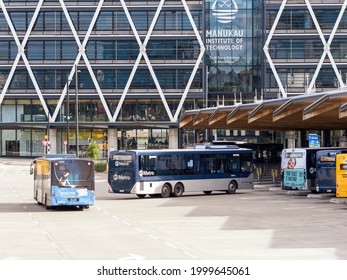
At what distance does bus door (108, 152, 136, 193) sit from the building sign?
2418 inches

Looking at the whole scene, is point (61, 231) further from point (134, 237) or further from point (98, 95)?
point (98, 95)

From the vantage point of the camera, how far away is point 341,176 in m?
45.6

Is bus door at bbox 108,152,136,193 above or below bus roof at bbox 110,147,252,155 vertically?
below

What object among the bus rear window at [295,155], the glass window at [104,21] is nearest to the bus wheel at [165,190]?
the bus rear window at [295,155]

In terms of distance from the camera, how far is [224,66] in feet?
369

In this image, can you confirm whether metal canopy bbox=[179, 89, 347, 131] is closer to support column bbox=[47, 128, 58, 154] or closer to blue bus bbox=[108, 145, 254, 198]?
blue bus bbox=[108, 145, 254, 198]

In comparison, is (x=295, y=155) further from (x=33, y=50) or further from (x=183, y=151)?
(x=33, y=50)

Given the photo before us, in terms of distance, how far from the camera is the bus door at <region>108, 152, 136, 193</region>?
167 feet

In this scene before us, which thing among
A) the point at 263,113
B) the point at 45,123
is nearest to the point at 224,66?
the point at 45,123

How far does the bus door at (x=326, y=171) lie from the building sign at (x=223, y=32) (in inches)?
2438

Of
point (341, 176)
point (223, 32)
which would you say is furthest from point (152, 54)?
point (341, 176)

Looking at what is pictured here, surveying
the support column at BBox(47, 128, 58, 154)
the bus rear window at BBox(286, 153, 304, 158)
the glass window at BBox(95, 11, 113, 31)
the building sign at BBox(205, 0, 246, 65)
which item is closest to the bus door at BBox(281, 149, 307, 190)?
the bus rear window at BBox(286, 153, 304, 158)

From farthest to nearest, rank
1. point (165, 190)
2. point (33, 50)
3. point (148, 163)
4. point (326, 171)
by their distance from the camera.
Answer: point (33, 50) < point (165, 190) < point (148, 163) < point (326, 171)

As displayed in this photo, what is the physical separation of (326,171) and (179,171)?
28.2 ft
